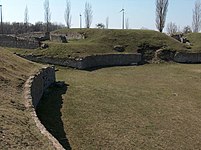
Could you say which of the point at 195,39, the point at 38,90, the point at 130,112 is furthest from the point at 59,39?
the point at 130,112

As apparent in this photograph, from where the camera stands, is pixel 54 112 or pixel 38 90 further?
pixel 38 90

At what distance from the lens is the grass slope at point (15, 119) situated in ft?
24.8

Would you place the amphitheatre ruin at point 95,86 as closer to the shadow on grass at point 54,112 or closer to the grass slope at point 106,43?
the shadow on grass at point 54,112

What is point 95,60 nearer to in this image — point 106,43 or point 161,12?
point 106,43

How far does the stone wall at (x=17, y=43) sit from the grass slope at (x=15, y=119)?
54.4 ft

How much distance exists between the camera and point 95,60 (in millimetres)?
30234

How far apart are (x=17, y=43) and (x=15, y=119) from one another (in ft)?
76.9

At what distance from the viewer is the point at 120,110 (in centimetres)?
1436

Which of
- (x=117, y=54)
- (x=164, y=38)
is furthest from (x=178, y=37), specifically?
(x=117, y=54)

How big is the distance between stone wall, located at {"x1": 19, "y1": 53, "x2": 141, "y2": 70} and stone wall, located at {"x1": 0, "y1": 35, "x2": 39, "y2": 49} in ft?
12.0

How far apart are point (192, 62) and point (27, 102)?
27085mm

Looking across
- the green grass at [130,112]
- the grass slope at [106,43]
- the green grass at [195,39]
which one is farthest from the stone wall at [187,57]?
the green grass at [130,112]

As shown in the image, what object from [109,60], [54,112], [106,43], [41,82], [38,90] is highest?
[106,43]

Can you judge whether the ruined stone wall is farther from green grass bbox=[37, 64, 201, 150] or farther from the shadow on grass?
the shadow on grass
